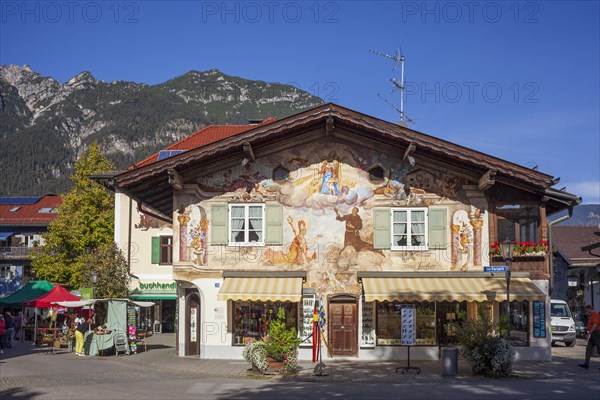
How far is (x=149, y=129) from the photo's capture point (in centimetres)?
17650

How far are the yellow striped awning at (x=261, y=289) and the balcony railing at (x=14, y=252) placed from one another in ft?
138

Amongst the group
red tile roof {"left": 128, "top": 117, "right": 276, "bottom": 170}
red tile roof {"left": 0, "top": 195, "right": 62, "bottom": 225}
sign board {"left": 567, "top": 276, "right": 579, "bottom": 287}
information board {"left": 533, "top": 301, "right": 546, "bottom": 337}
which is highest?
red tile roof {"left": 128, "top": 117, "right": 276, "bottom": 170}

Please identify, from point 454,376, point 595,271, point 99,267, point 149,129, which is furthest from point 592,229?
point 149,129

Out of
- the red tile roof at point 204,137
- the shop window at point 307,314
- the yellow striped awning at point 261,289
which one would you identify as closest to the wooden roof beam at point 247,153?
the yellow striped awning at point 261,289

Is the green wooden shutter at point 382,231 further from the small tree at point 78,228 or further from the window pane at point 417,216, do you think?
the small tree at point 78,228

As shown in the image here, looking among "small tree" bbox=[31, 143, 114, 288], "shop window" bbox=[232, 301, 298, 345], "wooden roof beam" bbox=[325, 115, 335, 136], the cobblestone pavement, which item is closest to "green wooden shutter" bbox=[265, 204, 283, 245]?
"shop window" bbox=[232, 301, 298, 345]

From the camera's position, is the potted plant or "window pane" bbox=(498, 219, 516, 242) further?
"window pane" bbox=(498, 219, 516, 242)

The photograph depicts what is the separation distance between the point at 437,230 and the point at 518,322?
4278 mm

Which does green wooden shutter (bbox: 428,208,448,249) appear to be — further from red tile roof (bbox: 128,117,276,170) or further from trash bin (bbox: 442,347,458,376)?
red tile roof (bbox: 128,117,276,170)

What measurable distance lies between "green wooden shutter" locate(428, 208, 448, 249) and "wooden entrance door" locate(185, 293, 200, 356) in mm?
8518

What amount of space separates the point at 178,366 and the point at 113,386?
5.33 m

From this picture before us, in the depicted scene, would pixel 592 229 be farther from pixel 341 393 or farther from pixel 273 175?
pixel 341 393

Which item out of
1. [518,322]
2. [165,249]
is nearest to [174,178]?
[518,322]

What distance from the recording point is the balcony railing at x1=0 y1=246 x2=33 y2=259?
64.4 meters
